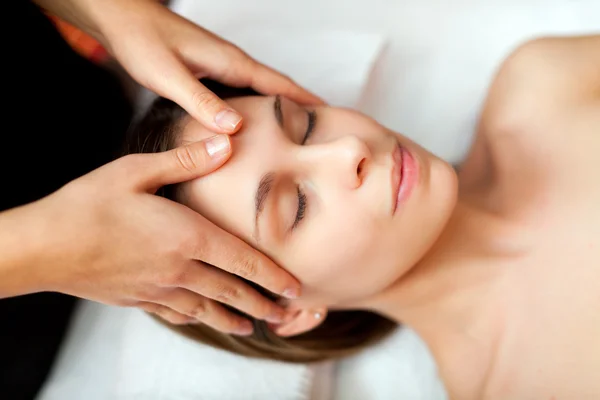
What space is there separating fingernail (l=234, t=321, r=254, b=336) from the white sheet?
0.22 m

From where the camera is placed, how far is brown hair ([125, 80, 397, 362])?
1.05 metres

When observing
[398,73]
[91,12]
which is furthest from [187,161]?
[398,73]

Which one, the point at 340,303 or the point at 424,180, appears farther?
the point at 340,303

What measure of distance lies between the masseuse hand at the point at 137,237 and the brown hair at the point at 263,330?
0.37 ft

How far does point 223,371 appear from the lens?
1297mm

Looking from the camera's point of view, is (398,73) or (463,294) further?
(398,73)

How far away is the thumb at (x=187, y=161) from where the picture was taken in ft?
2.86

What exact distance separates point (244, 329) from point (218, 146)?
0.43m

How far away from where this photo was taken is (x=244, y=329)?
3.69 ft

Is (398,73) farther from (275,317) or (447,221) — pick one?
(275,317)

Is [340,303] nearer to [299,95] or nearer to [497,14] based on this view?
[299,95]

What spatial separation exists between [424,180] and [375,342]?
56cm

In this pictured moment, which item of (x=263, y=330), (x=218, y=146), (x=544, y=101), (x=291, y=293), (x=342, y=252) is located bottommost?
(x=263, y=330)

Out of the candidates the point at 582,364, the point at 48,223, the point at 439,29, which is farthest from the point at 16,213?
the point at 439,29
